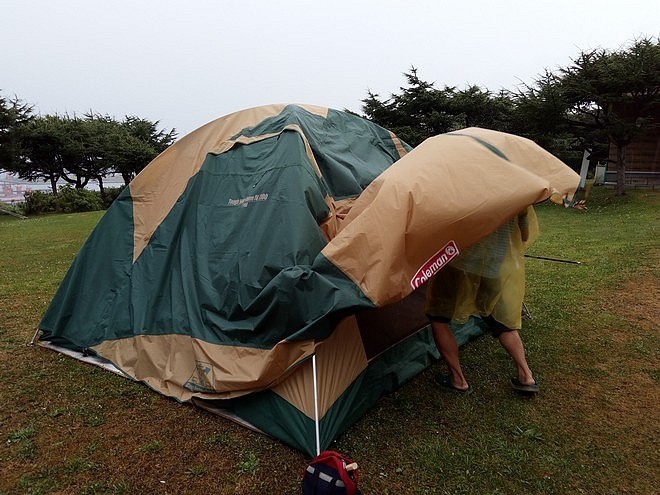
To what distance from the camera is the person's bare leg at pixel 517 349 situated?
328cm

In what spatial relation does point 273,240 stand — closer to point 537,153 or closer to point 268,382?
point 268,382

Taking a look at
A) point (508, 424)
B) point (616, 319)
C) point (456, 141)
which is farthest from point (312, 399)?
point (616, 319)

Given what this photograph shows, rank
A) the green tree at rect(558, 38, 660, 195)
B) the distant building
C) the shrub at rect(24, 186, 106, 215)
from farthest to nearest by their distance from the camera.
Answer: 1. the shrub at rect(24, 186, 106, 215)
2. the distant building
3. the green tree at rect(558, 38, 660, 195)

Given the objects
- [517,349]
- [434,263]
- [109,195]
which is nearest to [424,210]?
[434,263]

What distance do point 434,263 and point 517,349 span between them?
3.66 ft

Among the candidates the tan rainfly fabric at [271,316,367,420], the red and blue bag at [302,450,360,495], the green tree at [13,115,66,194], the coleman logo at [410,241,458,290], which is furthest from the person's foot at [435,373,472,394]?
the green tree at [13,115,66,194]

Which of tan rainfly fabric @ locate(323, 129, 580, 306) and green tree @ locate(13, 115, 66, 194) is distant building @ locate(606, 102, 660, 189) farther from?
green tree @ locate(13, 115, 66, 194)

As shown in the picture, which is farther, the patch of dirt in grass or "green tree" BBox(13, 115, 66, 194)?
"green tree" BBox(13, 115, 66, 194)

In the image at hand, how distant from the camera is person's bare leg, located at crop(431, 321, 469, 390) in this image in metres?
3.37

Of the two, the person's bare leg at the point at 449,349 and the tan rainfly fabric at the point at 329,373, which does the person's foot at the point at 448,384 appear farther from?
the tan rainfly fabric at the point at 329,373

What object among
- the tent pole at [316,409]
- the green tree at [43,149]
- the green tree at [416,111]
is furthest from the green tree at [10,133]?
the tent pole at [316,409]

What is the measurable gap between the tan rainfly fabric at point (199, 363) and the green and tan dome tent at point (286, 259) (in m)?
0.01

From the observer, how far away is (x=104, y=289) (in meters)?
4.07

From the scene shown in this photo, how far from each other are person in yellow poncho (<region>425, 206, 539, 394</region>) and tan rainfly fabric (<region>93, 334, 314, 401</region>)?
112 centimetres
